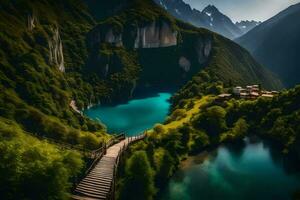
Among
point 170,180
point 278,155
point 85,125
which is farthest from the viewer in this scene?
point 85,125

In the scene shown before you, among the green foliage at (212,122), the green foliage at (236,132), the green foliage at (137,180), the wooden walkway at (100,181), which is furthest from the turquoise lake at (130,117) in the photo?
the green foliage at (137,180)

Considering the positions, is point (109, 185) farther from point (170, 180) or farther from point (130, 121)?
point (130, 121)

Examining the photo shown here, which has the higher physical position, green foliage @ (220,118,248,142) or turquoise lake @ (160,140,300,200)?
green foliage @ (220,118,248,142)

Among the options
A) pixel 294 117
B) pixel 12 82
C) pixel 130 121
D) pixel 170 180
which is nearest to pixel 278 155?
pixel 294 117

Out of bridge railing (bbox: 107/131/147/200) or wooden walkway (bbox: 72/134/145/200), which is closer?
wooden walkway (bbox: 72/134/145/200)

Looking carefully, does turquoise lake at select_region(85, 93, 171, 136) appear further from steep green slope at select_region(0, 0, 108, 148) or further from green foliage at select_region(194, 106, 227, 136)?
green foliage at select_region(194, 106, 227, 136)

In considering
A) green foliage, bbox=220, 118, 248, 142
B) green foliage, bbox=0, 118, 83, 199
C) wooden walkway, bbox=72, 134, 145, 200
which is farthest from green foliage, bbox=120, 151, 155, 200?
green foliage, bbox=220, 118, 248, 142

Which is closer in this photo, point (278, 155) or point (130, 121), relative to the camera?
point (278, 155)
